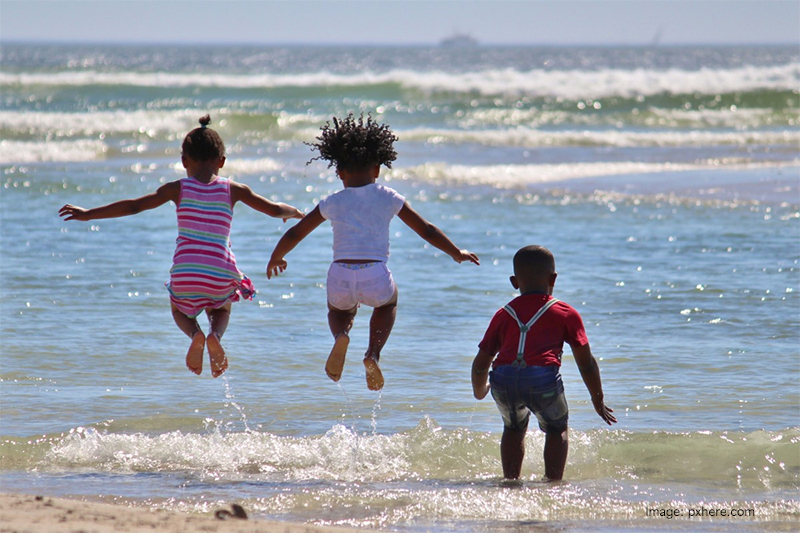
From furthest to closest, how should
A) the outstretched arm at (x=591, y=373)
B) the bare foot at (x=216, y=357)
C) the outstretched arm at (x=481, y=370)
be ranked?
1. the bare foot at (x=216, y=357)
2. the outstretched arm at (x=481, y=370)
3. the outstretched arm at (x=591, y=373)

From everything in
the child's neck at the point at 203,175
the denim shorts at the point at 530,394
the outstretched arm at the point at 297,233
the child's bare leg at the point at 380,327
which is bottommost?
the denim shorts at the point at 530,394

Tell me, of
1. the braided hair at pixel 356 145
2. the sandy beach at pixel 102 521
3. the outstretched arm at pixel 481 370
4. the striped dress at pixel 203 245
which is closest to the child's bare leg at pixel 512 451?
the outstretched arm at pixel 481 370

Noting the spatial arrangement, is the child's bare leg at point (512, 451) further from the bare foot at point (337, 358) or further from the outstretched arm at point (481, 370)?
the bare foot at point (337, 358)

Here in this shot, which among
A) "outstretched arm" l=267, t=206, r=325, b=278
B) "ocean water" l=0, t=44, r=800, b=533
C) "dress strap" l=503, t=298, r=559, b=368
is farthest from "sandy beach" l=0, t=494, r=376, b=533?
"outstretched arm" l=267, t=206, r=325, b=278

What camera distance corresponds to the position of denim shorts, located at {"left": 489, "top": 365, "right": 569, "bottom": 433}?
4.45m

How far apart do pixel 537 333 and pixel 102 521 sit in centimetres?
203

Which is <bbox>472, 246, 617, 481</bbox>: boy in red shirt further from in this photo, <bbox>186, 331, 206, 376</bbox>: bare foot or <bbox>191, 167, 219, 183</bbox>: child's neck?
<bbox>191, 167, 219, 183</bbox>: child's neck

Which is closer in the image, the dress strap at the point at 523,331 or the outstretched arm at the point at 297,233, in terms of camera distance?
the dress strap at the point at 523,331

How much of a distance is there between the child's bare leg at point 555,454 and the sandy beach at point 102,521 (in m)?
1.15

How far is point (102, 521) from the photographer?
141 inches

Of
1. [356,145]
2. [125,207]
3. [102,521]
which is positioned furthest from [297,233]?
[102,521]

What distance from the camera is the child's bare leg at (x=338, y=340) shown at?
4.89m

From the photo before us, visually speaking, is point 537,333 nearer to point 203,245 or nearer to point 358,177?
point 358,177

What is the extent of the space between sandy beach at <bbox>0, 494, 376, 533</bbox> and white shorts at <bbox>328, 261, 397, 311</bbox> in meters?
1.39
